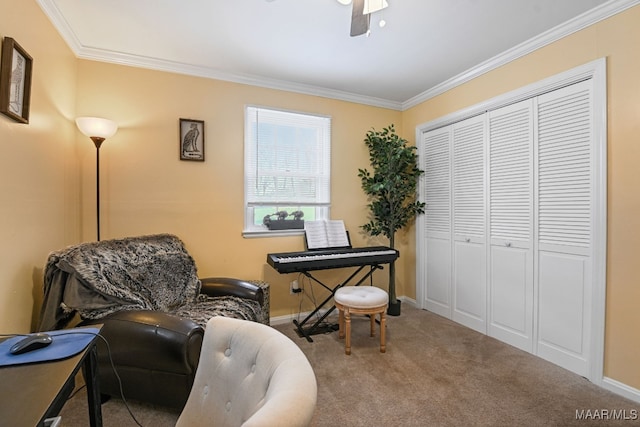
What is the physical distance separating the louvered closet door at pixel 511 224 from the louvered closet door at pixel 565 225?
3.5 inches

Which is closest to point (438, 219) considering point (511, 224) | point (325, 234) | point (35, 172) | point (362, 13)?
point (511, 224)

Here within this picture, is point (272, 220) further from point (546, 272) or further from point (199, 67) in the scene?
point (546, 272)

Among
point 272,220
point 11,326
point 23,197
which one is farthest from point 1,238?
point 272,220

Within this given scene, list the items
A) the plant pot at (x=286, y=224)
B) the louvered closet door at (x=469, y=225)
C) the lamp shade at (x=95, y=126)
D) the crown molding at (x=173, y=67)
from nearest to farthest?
1. the crown molding at (x=173, y=67)
2. the lamp shade at (x=95, y=126)
3. the louvered closet door at (x=469, y=225)
4. the plant pot at (x=286, y=224)

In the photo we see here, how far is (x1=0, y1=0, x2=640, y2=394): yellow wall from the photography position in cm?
175

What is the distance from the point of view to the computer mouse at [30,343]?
89 centimetres

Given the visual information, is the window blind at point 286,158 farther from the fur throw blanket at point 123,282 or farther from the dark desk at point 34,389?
the dark desk at point 34,389

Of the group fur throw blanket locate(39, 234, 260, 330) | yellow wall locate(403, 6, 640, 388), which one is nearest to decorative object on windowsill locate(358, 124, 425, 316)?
yellow wall locate(403, 6, 640, 388)

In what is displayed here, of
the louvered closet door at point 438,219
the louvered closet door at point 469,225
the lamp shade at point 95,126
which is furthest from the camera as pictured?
the louvered closet door at point 438,219

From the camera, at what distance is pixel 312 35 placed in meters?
2.25

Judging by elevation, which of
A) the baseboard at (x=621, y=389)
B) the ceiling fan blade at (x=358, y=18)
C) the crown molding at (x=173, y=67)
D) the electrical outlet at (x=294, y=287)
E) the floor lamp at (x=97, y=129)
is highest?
the crown molding at (x=173, y=67)

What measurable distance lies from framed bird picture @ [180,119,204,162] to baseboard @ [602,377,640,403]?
3574 mm

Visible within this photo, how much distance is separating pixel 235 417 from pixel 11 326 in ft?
5.64
